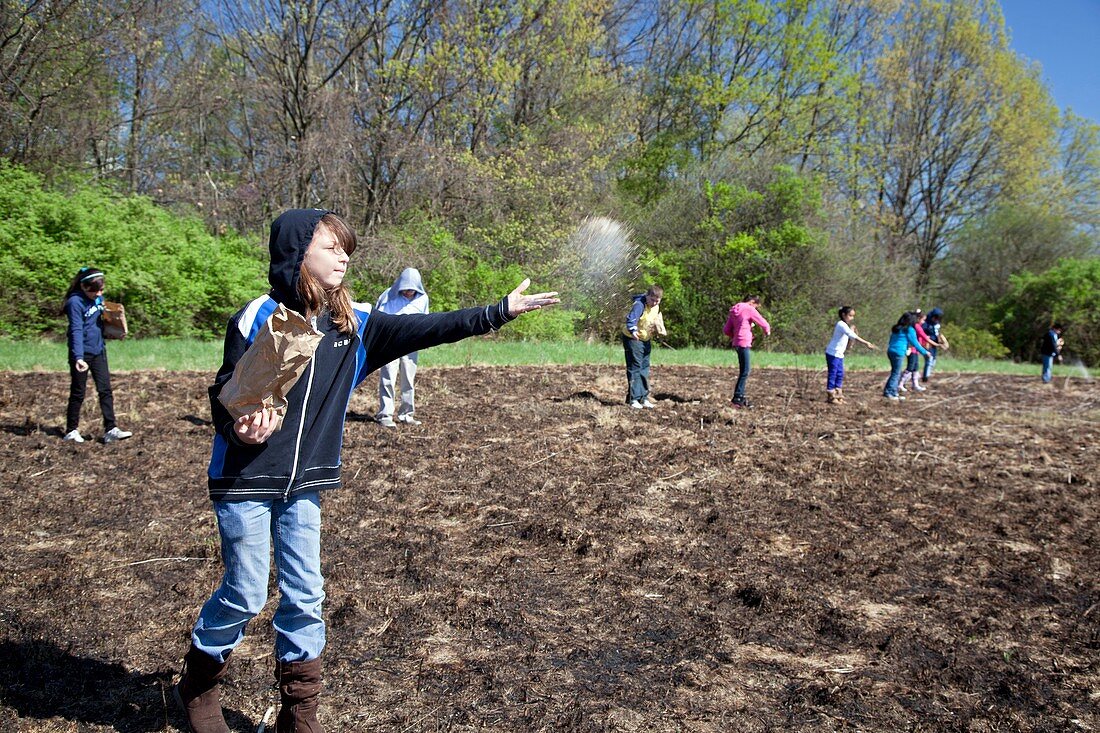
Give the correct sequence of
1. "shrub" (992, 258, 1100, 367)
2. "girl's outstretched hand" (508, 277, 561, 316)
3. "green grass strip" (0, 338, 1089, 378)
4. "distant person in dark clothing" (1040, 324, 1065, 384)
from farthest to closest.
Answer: "shrub" (992, 258, 1100, 367)
"distant person in dark clothing" (1040, 324, 1065, 384)
"green grass strip" (0, 338, 1089, 378)
"girl's outstretched hand" (508, 277, 561, 316)

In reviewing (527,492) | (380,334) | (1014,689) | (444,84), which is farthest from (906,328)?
(444,84)

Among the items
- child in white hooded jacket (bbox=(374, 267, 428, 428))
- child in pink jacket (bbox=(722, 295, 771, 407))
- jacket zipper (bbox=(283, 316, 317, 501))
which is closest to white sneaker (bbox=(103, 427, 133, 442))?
child in white hooded jacket (bbox=(374, 267, 428, 428))

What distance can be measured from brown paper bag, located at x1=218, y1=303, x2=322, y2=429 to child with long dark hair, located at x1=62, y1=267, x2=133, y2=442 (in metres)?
6.55

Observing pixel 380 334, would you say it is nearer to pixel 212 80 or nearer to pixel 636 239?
pixel 636 239

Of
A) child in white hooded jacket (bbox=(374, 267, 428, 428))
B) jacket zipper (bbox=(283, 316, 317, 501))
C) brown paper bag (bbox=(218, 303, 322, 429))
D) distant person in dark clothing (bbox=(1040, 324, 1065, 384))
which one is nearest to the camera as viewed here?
brown paper bag (bbox=(218, 303, 322, 429))

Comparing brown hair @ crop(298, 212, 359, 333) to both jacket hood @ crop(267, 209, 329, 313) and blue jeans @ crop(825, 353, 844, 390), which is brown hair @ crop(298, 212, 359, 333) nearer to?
jacket hood @ crop(267, 209, 329, 313)

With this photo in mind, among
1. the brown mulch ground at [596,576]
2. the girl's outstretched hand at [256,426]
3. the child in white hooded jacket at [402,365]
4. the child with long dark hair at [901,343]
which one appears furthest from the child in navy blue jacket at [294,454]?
the child with long dark hair at [901,343]

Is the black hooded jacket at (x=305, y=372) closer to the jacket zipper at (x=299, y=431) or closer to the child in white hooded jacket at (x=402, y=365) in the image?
the jacket zipper at (x=299, y=431)

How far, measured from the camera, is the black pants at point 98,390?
848cm

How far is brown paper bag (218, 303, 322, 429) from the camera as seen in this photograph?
2.52 meters

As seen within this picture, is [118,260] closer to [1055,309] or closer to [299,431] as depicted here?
[299,431]

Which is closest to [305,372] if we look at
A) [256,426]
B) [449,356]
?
[256,426]

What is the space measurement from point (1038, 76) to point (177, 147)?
39970 millimetres

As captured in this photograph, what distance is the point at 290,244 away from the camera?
2.87m
